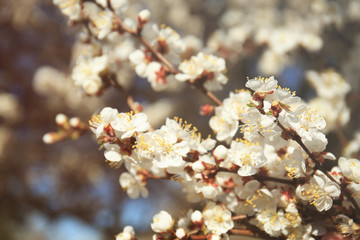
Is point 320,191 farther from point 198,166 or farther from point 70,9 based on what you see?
point 70,9

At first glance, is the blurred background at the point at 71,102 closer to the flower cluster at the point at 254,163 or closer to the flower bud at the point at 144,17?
the flower bud at the point at 144,17

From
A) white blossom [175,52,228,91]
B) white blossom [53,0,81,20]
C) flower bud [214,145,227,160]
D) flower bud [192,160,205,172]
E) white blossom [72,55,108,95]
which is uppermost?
white blossom [53,0,81,20]

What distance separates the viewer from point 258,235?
3.34 ft

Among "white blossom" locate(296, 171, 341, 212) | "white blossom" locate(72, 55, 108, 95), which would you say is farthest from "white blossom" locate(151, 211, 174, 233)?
"white blossom" locate(72, 55, 108, 95)

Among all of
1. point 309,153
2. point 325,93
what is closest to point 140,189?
point 309,153

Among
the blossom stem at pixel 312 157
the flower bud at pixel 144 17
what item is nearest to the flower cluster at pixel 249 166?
the blossom stem at pixel 312 157

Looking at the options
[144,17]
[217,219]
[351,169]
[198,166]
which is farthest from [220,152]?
[144,17]

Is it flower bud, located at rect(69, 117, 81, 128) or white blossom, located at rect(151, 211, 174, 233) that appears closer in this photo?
white blossom, located at rect(151, 211, 174, 233)

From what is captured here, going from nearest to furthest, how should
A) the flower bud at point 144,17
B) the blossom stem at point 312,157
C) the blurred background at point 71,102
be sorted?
1. the blossom stem at point 312,157
2. the flower bud at point 144,17
3. the blurred background at point 71,102

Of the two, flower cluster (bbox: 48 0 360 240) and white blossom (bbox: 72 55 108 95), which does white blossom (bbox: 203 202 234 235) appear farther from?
white blossom (bbox: 72 55 108 95)

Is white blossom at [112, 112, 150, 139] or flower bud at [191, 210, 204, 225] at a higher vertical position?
white blossom at [112, 112, 150, 139]

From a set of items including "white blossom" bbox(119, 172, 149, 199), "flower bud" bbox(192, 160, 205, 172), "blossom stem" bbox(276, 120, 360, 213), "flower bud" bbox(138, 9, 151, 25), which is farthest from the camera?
"flower bud" bbox(138, 9, 151, 25)

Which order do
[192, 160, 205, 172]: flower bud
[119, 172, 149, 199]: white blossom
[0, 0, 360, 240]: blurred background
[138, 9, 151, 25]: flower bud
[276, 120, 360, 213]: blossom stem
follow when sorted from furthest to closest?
[0, 0, 360, 240]: blurred background, [138, 9, 151, 25]: flower bud, [119, 172, 149, 199]: white blossom, [192, 160, 205, 172]: flower bud, [276, 120, 360, 213]: blossom stem

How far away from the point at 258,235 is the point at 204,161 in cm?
33
